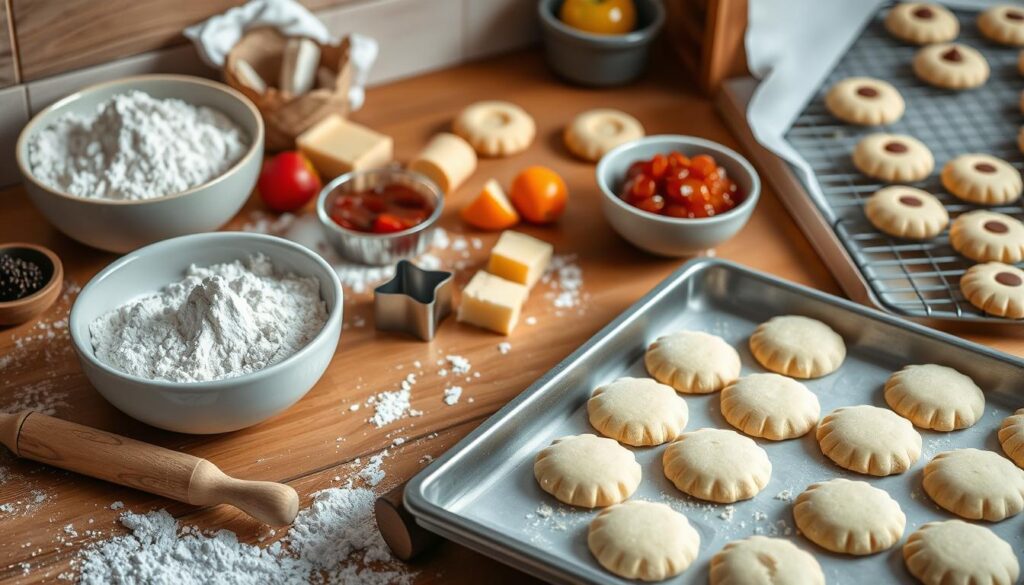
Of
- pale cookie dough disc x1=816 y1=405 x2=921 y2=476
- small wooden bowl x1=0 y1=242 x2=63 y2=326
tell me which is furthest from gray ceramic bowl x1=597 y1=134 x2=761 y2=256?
small wooden bowl x1=0 y1=242 x2=63 y2=326

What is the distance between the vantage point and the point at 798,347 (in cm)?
139

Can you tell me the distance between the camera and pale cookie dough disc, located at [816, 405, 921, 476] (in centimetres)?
125

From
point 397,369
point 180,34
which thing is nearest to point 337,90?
point 180,34

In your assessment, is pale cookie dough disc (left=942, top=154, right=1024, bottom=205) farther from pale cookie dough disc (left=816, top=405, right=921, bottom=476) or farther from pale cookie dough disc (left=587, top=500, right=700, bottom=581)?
pale cookie dough disc (left=587, top=500, right=700, bottom=581)

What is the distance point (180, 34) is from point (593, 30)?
693mm

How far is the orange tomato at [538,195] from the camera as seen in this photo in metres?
1.65

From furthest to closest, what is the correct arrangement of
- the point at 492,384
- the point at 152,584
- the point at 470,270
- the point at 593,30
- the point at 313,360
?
the point at 593,30 < the point at 470,270 < the point at 492,384 < the point at 313,360 < the point at 152,584

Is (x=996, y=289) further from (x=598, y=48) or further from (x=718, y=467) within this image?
(x=598, y=48)

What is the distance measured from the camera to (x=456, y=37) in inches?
78.6

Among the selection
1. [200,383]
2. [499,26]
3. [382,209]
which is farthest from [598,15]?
[200,383]

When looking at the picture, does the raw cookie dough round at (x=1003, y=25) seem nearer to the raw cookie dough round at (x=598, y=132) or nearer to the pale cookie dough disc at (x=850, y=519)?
the raw cookie dough round at (x=598, y=132)

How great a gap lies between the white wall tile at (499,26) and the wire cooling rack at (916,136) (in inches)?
21.1

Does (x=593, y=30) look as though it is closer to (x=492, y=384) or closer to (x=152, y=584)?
(x=492, y=384)

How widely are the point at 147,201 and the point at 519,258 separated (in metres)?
0.50
